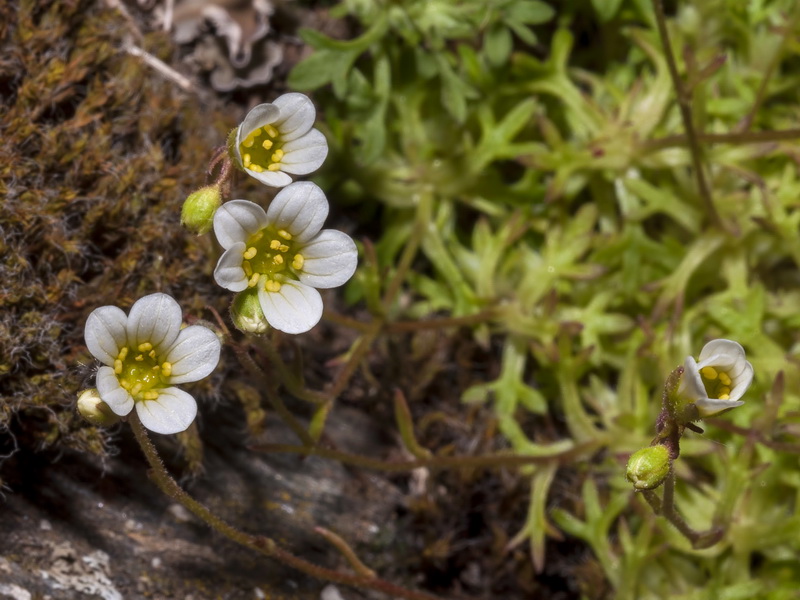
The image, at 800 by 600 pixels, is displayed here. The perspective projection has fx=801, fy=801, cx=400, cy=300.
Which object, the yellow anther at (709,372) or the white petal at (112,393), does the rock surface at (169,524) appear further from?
the yellow anther at (709,372)

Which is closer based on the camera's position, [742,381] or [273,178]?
[742,381]

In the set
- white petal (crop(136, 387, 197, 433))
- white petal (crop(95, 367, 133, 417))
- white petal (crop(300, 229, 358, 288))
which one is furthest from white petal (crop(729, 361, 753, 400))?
white petal (crop(95, 367, 133, 417))

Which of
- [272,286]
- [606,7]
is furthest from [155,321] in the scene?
[606,7]

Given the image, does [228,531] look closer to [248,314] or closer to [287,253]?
[248,314]

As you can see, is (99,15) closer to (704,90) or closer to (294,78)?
(294,78)

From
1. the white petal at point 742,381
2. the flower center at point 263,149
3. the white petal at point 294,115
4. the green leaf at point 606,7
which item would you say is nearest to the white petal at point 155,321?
the flower center at point 263,149

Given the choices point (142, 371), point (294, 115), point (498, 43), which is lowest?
point (142, 371)

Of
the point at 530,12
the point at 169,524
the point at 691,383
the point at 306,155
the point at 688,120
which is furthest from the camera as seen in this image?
the point at 530,12

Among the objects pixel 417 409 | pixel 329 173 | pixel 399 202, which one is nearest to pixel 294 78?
pixel 329 173
